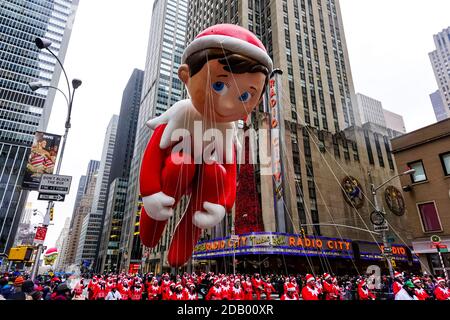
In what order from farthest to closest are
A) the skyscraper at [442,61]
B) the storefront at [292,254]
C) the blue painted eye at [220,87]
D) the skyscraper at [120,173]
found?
the skyscraper at [442,61], the skyscraper at [120,173], the storefront at [292,254], the blue painted eye at [220,87]

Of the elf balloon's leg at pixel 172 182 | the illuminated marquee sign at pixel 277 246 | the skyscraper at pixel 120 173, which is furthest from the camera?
the skyscraper at pixel 120 173

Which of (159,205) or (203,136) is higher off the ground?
(203,136)

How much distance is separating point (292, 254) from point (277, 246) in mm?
2180

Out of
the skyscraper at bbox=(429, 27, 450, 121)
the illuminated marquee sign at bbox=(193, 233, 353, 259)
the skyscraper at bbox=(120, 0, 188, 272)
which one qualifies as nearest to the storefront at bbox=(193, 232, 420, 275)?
the illuminated marquee sign at bbox=(193, 233, 353, 259)

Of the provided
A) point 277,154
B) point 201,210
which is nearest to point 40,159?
point 201,210

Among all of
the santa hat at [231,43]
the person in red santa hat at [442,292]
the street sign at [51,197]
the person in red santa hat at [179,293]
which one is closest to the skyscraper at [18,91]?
the street sign at [51,197]

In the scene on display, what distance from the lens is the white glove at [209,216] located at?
6129 mm

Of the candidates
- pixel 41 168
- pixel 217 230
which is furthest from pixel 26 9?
pixel 41 168

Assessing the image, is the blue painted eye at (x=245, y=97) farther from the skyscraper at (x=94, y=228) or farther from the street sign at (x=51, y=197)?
the skyscraper at (x=94, y=228)

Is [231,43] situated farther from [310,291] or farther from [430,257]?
[430,257]

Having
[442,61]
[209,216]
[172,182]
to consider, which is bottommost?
[209,216]

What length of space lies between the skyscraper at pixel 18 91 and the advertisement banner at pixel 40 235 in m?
77.0

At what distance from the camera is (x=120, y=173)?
390 feet
